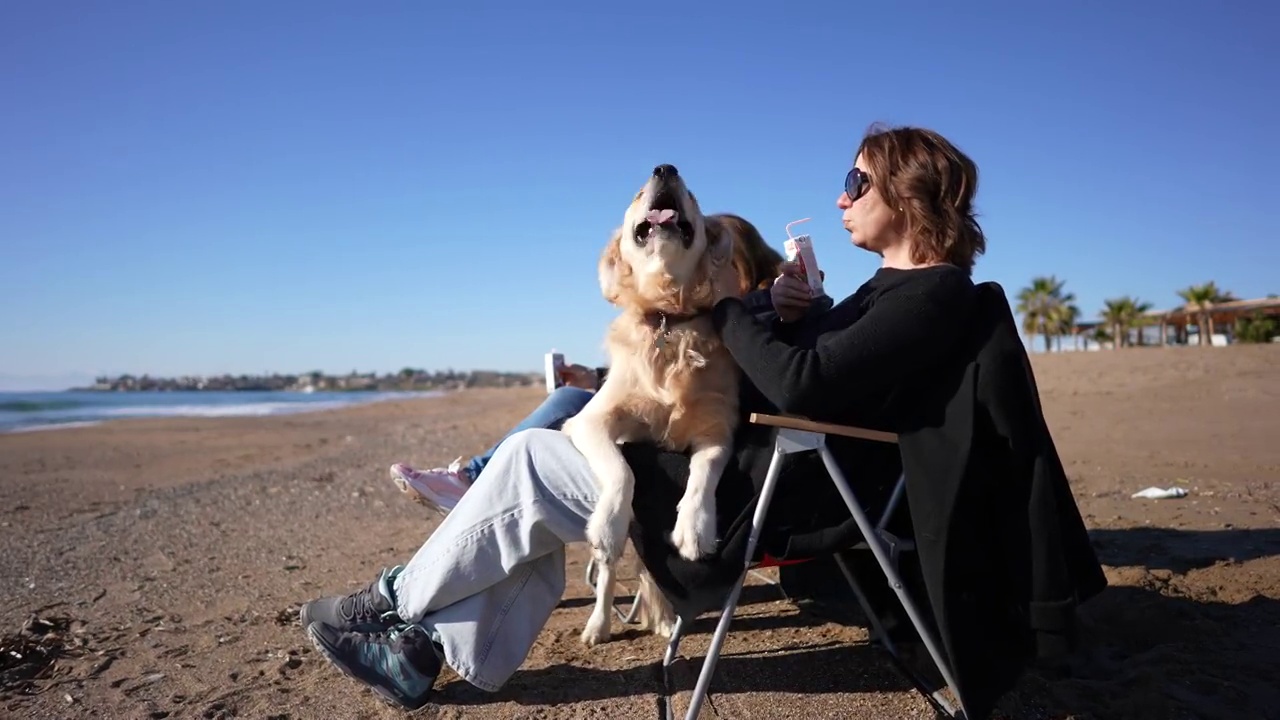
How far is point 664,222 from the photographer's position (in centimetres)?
271

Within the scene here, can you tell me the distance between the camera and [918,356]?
2049 mm

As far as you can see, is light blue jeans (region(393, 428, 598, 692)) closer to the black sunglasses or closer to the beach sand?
the beach sand

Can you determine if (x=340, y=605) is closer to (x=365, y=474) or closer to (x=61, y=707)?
(x=61, y=707)

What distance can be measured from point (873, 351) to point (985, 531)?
1.81ft

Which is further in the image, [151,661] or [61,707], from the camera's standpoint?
[151,661]

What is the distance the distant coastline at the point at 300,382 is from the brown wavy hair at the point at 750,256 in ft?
173

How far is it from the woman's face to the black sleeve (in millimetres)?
358

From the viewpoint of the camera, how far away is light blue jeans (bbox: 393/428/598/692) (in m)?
2.28

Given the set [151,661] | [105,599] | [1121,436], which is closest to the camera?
[151,661]

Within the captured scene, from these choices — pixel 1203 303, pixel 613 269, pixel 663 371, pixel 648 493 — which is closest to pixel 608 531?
pixel 648 493

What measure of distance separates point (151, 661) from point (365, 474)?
556 cm

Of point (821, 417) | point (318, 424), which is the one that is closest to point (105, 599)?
point (821, 417)

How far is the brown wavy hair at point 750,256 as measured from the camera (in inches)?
132

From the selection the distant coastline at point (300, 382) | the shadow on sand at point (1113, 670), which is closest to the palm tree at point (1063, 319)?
the distant coastline at point (300, 382)
